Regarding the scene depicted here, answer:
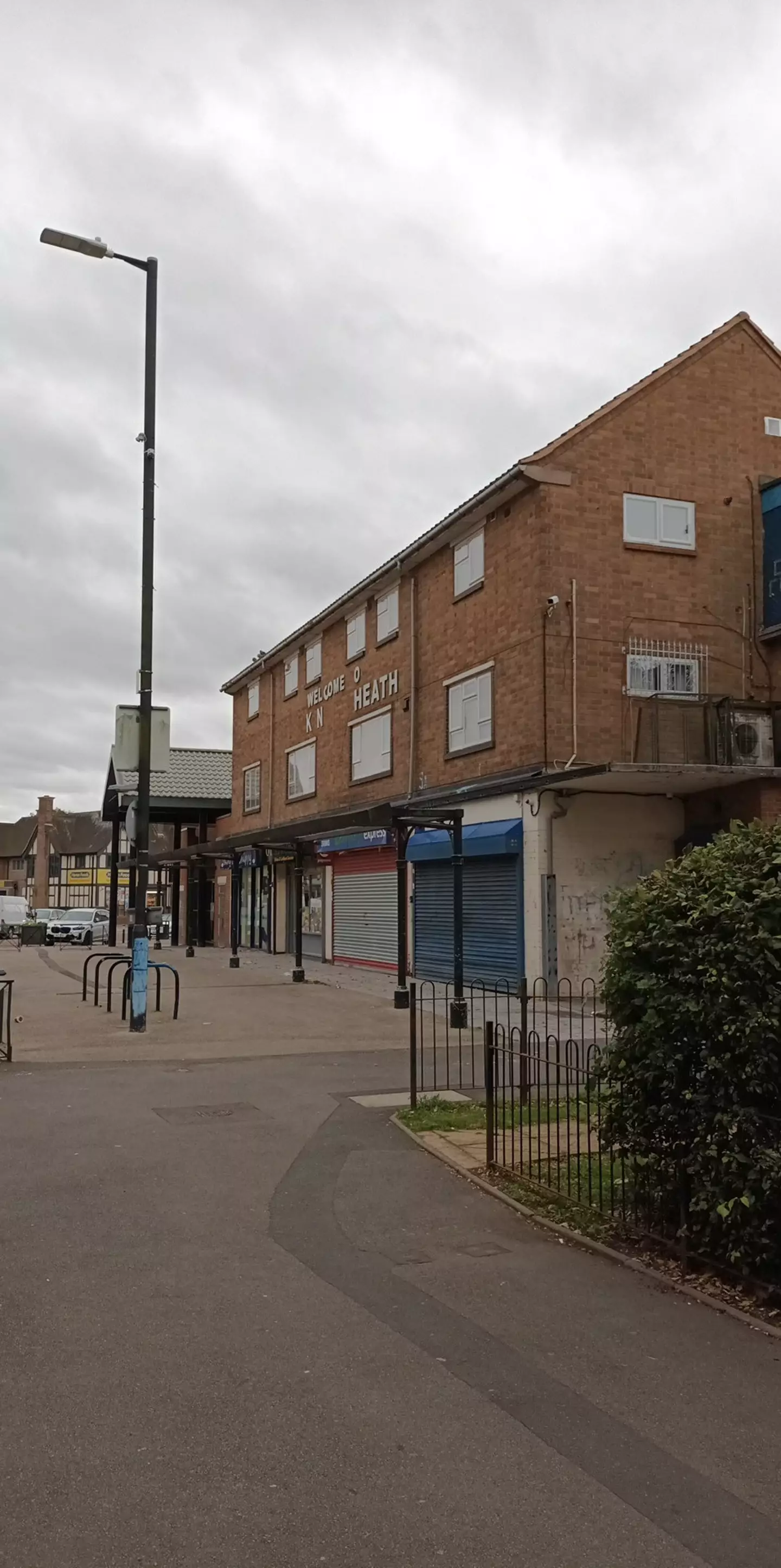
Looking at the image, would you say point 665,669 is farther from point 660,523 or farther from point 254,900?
point 254,900

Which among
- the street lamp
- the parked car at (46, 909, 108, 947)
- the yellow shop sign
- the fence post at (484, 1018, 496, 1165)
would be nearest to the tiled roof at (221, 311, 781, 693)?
the street lamp

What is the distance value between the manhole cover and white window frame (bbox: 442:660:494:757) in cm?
1243

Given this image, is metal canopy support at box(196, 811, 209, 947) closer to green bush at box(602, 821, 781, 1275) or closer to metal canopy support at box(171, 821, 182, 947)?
metal canopy support at box(171, 821, 182, 947)

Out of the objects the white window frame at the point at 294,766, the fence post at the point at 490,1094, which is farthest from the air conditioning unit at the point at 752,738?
the white window frame at the point at 294,766

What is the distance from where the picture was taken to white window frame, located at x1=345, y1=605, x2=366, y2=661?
28828mm

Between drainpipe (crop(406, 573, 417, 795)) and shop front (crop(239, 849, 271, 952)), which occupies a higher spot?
drainpipe (crop(406, 573, 417, 795))

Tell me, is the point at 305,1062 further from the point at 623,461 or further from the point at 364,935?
the point at 364,935

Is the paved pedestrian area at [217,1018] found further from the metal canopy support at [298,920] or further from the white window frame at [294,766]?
the white window frame at [294,766]

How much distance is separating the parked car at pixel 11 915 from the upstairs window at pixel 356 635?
1184 inches

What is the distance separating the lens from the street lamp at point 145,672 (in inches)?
583

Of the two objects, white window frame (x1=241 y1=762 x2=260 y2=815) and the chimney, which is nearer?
white window frame (x1=241 y1=762 x2=260 y2=815)

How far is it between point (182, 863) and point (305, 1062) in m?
25.9

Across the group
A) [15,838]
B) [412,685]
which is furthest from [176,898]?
[15,838]

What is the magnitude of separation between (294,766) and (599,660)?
49.7 feet
